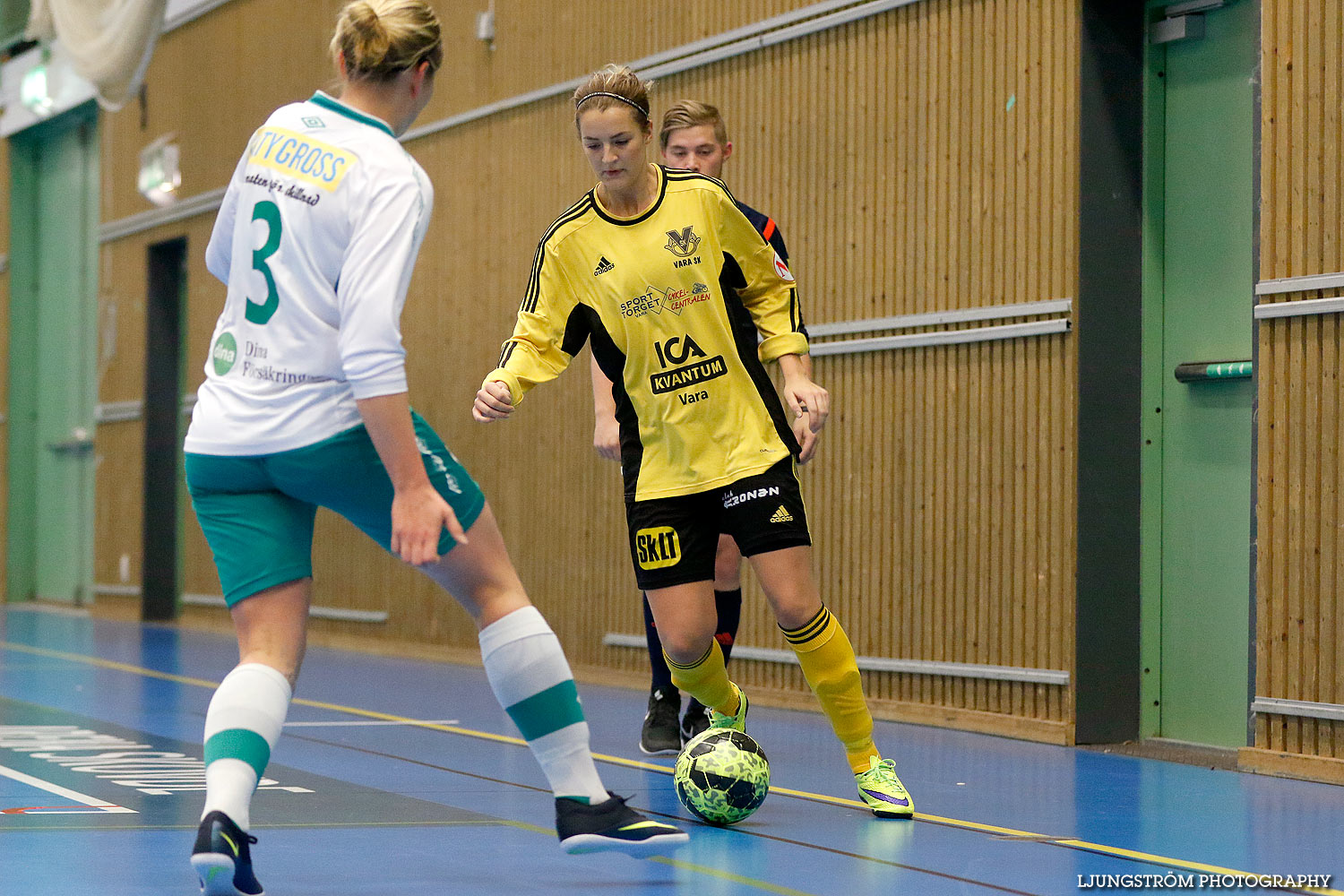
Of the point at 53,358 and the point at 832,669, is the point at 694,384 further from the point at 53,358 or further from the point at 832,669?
the point at 53,358

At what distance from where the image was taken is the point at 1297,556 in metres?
5.12

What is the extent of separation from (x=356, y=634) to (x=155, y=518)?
395 cm

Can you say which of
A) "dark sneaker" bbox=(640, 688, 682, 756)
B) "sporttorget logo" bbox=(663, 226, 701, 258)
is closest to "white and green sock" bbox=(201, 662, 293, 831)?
"sporttorget logo" bbox=(663, 226, 701, 258)

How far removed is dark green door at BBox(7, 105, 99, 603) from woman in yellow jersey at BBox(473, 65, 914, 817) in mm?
12385

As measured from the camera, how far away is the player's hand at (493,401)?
353cm

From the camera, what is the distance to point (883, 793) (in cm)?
415

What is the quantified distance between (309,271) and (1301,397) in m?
3.45

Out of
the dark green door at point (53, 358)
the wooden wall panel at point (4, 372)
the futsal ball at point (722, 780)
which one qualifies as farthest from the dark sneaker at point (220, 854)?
the wooden wall panel at point (4, 372)

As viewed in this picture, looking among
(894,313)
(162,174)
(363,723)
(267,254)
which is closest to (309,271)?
(267,254)

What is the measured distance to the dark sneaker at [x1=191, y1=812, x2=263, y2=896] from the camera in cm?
274

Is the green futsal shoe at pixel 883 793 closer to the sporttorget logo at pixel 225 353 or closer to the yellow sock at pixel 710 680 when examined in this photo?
the yellow sock at pixel 710 680

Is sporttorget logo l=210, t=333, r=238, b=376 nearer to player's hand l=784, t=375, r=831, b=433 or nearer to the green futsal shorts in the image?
the green futsal shorts

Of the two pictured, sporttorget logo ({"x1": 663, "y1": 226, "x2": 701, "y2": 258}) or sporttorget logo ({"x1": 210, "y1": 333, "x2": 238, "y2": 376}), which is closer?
sporttorget logo ({"x1": 210, "y1": 333, "x2": 238, "y2": 376})

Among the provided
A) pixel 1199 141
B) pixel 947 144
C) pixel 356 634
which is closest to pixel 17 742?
pixel 947 144
